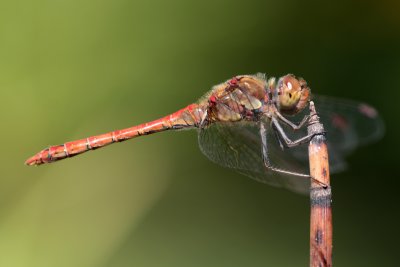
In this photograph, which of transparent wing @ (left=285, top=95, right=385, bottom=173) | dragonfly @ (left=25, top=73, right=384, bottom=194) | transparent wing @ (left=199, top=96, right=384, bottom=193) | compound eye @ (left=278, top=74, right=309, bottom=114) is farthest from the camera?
transparent wing @ (left=285, top=95, right=385, bottom=173)

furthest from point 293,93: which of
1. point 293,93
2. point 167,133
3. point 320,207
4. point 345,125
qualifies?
point 167,133

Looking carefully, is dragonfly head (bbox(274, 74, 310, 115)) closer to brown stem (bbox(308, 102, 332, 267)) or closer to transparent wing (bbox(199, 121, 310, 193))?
transparent wing (bbox(199, 121, 310, 193))

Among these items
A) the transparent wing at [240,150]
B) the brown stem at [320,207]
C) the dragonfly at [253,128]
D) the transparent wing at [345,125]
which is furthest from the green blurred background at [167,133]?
the brown stem at [320,207]

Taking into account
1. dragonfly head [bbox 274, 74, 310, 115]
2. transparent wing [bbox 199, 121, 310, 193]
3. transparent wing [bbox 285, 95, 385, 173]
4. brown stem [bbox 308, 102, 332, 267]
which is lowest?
brown stem [bbox 308, 102, 332, 267]

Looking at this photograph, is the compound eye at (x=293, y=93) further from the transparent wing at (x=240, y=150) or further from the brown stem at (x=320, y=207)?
the brown stem at (x=320, y=207)

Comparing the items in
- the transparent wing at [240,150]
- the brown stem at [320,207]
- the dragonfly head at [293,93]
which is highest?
the dragonfly head at [293,93]

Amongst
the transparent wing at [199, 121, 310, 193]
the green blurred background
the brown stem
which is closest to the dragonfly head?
the transparent wing at [199, 121, 310, 193]

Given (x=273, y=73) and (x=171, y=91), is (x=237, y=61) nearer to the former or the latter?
(x=273, y=73)
